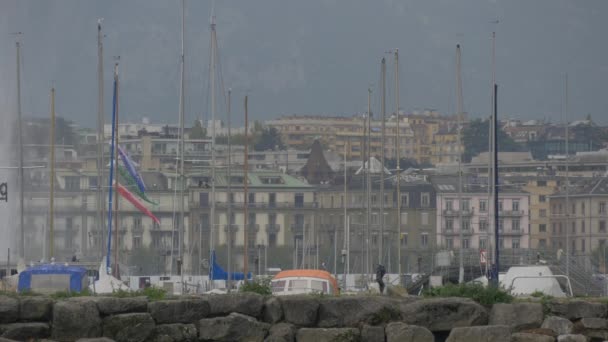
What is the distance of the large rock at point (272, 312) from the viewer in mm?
13836

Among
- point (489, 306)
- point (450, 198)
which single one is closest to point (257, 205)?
point (450, 198)

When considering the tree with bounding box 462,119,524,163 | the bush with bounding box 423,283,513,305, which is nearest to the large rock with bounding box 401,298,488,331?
the bush with bounding box 423,283,513,305

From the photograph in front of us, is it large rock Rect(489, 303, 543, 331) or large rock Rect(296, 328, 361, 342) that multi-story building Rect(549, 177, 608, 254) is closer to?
large rock Rect(489, 303, 543, 331)

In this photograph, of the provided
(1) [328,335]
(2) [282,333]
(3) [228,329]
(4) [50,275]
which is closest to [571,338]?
(1) [328,335]

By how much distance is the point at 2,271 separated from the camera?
4466 cm

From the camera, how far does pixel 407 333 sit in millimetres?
13695

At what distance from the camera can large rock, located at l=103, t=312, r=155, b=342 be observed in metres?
13.4

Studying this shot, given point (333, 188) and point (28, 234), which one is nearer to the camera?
point (28, 234)

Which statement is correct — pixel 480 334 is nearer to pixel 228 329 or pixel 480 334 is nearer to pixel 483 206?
pixel 228 329

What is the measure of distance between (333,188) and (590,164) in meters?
29.9

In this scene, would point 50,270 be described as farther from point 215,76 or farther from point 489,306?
point 215,76

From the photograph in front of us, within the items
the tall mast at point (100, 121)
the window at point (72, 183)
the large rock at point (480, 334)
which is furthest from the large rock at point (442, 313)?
the window at point (72, 183)

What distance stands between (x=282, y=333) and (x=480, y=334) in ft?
5.63

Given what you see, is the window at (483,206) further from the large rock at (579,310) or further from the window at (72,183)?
the large rock at (579,310)
